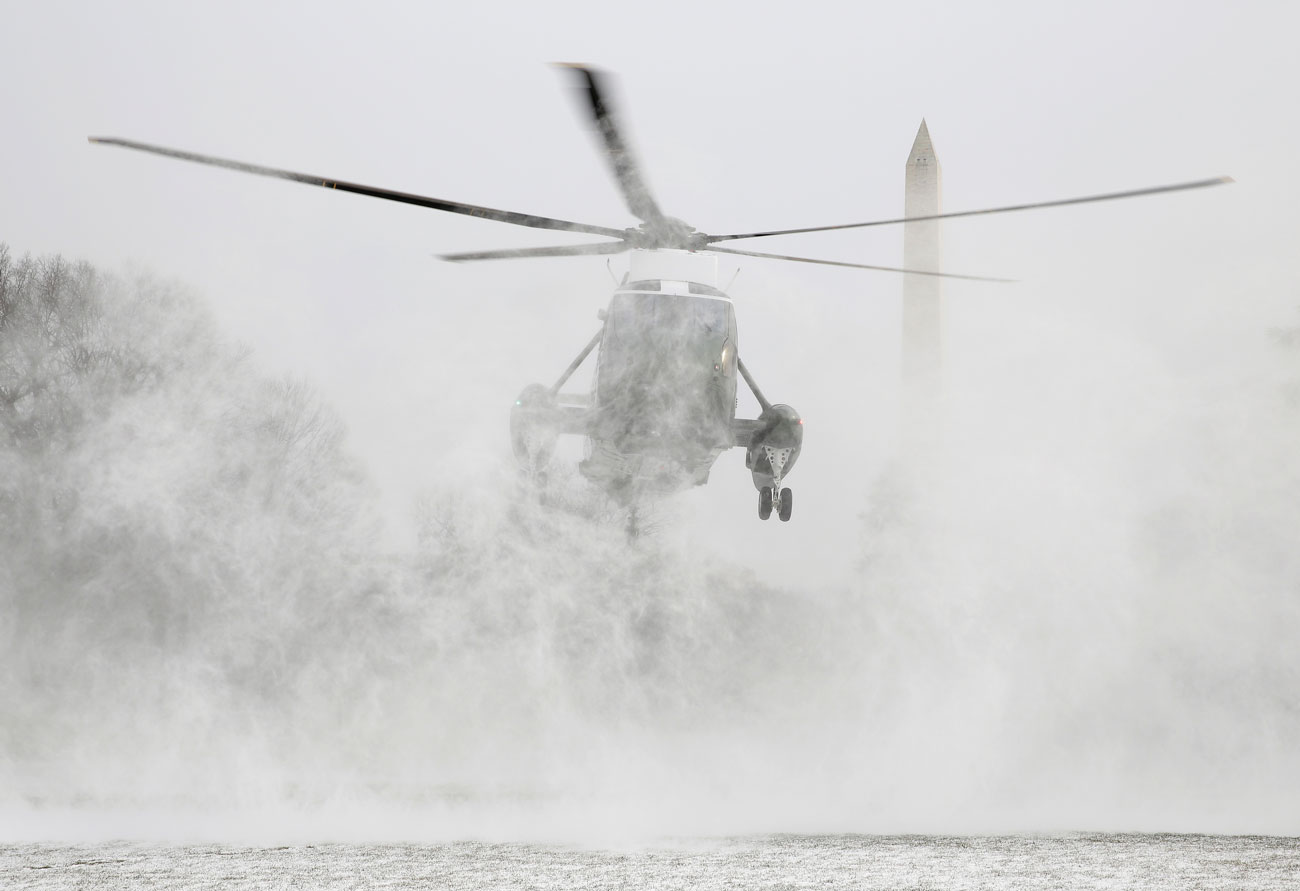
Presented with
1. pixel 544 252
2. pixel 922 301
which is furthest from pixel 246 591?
pixel 922 301

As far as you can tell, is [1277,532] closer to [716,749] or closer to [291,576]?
[716,749]

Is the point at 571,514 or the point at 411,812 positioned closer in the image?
the point at 411,812

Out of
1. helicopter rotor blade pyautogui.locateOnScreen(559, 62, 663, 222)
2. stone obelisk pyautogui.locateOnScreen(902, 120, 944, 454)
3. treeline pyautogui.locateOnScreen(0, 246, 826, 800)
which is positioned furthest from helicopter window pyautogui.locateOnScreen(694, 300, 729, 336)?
stone obelisk pyautogui.locateOnScreen(902, 120, 944, 454)

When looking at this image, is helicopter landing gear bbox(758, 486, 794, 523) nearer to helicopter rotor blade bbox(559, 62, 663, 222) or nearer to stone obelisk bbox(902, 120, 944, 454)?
helicopter rotor blade bbox(559, 62, 663, 222)

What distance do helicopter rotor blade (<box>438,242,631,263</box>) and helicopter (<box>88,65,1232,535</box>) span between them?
0.01 metres

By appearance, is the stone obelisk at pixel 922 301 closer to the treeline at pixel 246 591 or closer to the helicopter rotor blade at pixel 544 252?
the treeline at pixel 246 591

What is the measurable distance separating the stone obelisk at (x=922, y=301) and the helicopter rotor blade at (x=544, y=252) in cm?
1645

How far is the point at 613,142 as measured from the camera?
12.3m

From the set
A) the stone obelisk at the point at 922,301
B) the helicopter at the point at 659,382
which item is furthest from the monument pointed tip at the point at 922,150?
the helicopter at the point at 659,382

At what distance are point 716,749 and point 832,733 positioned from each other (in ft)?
7.06

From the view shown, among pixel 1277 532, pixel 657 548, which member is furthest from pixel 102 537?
pixel 1277 532

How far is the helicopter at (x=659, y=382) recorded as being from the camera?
599 inches

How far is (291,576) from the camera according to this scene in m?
23.3

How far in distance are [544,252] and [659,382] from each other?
7.54 ft
